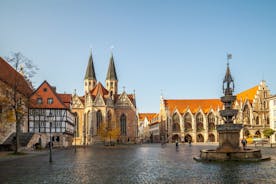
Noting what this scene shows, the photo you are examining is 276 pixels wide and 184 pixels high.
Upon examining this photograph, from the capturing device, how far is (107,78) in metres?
104

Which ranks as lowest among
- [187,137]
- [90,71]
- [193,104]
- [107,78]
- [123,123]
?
[187,137]

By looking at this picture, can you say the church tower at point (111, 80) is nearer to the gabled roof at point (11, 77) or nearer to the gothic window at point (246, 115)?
the gothic window at point (246, 115)

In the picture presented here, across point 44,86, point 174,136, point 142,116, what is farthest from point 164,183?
point 142,116

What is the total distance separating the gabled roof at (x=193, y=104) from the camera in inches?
4300

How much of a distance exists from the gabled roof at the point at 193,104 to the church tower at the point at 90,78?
2810cm

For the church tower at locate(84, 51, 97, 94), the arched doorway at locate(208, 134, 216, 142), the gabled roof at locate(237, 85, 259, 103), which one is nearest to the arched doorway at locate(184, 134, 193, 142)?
the arched doorway at locate(208, 134, 216, 142)

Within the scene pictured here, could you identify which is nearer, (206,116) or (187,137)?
(206,116)

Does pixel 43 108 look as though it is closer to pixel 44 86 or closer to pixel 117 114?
pixel 44 86

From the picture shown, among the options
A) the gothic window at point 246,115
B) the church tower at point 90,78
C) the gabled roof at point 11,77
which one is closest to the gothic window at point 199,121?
the gothic window at point 246,115

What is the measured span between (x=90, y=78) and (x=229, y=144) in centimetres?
8422

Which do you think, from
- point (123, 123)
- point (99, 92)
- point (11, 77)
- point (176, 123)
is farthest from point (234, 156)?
point (176, 123)

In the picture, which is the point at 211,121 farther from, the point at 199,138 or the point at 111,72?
the point at 111,72

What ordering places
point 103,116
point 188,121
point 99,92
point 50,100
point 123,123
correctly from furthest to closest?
1. point 188,121
2. point 123,123
3. point 99,92
4. point 103,116
5. point 50,100

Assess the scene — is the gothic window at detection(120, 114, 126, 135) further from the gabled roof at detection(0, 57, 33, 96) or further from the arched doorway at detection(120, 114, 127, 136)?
the gabled roof at detection(0, 57, 33, 96)
